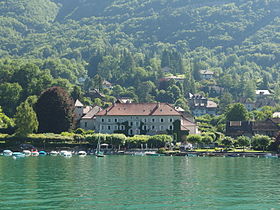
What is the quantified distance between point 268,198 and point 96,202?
45.2ft

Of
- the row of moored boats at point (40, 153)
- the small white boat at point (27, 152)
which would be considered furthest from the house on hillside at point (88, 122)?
the small white boat at point (27, 152)

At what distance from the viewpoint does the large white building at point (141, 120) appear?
141875 mm

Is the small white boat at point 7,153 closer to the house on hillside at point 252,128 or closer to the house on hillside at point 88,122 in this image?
the house on hillside at point 88,122

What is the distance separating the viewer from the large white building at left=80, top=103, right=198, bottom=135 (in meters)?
142

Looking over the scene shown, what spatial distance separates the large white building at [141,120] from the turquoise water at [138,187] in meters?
54.9

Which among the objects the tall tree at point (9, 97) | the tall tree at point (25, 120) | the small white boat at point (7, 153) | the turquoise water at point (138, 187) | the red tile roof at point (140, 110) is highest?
the tall tree at point (9, 97)

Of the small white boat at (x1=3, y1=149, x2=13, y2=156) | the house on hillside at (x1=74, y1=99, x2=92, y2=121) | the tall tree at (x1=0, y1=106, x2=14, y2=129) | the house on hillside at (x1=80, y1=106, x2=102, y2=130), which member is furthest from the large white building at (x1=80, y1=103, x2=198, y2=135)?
the small white boat at (x1=3, y1=149, x2=13, y2=156)

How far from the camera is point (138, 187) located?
61.3 m

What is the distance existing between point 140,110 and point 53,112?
18.3 meters

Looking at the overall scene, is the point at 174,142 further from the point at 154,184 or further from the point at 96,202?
the point at 96,202

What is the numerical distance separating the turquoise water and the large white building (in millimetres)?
54930

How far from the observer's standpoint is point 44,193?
186 ft

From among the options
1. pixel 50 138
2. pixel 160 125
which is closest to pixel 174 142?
pixel 160 125

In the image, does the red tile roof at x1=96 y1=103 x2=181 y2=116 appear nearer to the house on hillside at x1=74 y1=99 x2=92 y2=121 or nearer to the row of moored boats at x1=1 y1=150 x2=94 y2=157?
the house on hillside at x1=74 y1=99 x2=92 y2=121
